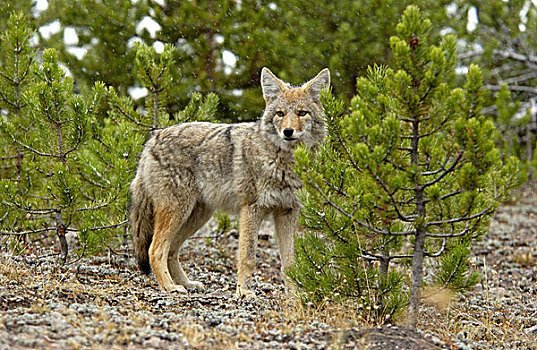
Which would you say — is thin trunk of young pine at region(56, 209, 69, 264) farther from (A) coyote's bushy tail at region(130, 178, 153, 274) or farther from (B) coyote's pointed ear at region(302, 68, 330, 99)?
(B) coyote's pointed ear at region(302, 68, 330, 99)

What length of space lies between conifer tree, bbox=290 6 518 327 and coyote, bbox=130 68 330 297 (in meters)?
1.00

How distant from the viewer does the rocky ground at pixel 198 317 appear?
3691 millimetres

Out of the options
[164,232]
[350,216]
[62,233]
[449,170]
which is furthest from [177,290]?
[449,170]

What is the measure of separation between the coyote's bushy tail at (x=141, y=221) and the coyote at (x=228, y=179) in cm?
1

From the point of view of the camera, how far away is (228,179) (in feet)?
20.2

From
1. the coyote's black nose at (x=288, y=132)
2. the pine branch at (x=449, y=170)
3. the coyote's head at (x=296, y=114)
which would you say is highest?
the coyote's head at (x=296, y=114)

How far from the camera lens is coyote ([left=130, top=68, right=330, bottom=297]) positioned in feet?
19.2

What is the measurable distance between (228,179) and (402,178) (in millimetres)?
2515

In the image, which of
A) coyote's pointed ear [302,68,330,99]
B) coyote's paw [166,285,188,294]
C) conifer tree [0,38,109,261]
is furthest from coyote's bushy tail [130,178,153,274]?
coyote's pointed ear [302,68,330,99]

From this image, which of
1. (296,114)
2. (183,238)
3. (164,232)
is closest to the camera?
(296,114)

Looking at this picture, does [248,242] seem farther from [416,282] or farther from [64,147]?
[64,147]

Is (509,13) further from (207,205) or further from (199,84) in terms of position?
(207,205)

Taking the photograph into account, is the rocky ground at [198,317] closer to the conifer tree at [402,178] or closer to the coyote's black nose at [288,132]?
the conifer tree at [402,178]

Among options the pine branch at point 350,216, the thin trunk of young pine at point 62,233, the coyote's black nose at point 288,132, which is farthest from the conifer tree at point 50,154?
the pine branch at point 350,216
